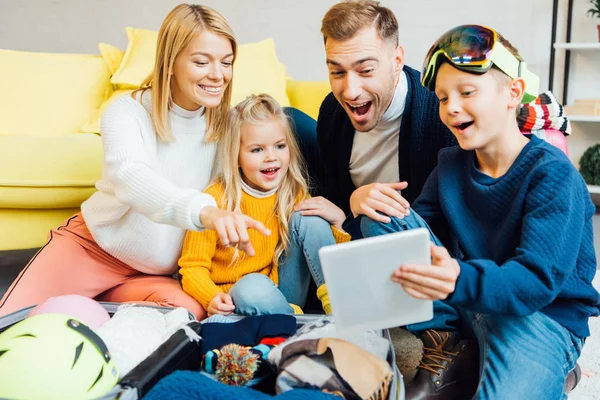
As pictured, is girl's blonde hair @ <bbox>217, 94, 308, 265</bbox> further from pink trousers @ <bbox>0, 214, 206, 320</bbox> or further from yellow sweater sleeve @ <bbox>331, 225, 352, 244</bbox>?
pink trousers @ <bbox>0, 214, 206, 320</bbox>

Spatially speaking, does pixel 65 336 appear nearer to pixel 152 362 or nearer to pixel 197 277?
pixel 152 362

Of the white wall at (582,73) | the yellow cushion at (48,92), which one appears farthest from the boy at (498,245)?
the white wall at (582,73)

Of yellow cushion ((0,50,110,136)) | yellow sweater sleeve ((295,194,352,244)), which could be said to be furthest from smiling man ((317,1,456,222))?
yellow cushion ((0,50,110,136))

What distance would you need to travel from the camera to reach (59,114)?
91.7 inches

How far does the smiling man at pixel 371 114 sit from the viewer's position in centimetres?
140

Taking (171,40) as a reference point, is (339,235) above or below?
below

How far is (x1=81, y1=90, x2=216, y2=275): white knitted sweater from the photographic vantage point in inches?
49.8

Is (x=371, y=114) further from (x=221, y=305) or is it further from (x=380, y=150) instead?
(x=221, y=305)

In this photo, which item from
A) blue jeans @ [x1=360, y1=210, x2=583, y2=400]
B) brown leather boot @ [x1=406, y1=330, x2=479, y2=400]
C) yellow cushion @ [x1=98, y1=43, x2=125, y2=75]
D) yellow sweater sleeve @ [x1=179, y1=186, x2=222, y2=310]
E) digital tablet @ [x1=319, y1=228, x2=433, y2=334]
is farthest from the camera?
yellow cushion @ [x1=98, y1=43, x2=125, y2=75]

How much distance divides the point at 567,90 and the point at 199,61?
2156 mm

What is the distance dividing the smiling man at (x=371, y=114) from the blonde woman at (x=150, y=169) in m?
0.28

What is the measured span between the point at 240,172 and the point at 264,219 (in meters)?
0.14

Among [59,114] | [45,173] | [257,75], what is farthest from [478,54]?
[59,114]

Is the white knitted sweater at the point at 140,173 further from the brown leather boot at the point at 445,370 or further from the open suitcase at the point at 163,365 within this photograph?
the brown leather boot at the point at 445,370
